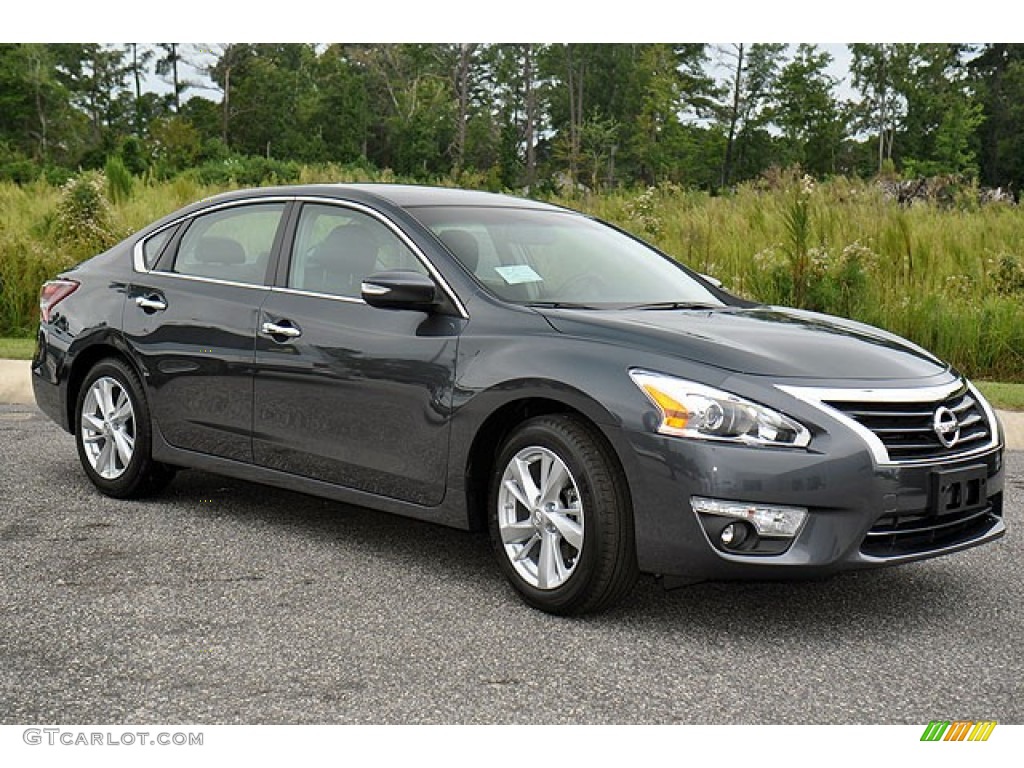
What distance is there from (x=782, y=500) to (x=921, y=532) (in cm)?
62

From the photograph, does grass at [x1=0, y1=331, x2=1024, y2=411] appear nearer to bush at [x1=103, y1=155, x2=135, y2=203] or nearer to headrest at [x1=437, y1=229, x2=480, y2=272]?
bush at [x1=103, y1=155, x2=135, y2=203]

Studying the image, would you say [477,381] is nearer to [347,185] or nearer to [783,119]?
[347,185]

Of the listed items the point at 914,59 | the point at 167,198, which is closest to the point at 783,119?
the point at 914,59

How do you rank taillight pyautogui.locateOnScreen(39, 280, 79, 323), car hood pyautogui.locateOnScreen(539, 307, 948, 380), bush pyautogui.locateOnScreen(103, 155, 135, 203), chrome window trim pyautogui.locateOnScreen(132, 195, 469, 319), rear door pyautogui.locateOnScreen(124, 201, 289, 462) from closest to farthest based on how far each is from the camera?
car hood pyautogui.locateOnScreen(539, 307, 948, 380) < chrome window trim pyautogui.locateOnScreen(132, 195, 469, 319) < rear door pyautogui.locateOnScreen(124, 201, 289, 462) < taillight pyautogui.locateOnScreen(39, 280, 79, 323) < bush pyautogui.locateOnScreen(103, 155, 135, 203)

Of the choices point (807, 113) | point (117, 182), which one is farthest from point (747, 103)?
point (117, 182)

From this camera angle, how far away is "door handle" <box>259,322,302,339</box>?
19.2 ft

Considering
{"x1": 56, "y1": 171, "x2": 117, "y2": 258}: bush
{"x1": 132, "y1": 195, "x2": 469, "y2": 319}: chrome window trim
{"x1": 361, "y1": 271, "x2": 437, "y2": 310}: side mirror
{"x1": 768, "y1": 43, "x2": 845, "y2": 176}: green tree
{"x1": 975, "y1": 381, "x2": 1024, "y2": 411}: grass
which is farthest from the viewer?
{"x1": 768, "y1": 43, "x2": 845, "y2": 176}: green tree

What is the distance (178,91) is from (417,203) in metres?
82.0

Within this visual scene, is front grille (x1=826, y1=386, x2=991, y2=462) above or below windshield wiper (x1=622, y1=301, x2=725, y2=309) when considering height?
below

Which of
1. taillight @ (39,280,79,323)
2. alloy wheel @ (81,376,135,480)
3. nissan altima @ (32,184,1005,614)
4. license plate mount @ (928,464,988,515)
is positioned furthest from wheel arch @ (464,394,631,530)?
taillight @ (39,280,79,323)

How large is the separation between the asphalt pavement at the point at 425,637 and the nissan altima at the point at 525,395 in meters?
0.29

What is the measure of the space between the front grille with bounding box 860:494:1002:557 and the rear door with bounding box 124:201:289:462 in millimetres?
2864
